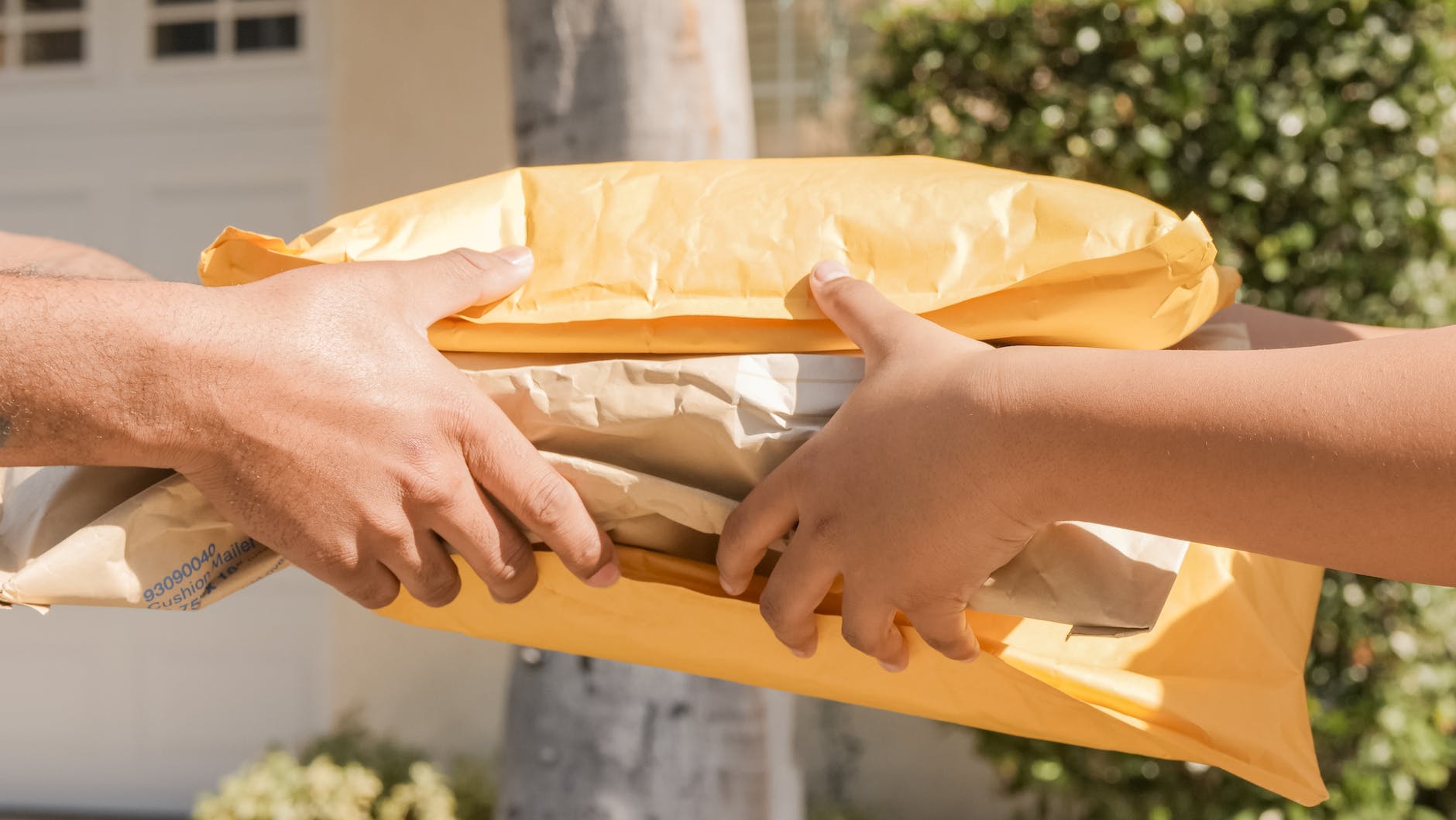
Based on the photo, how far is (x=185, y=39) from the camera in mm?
4203

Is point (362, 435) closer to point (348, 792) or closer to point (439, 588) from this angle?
point (439, 588)

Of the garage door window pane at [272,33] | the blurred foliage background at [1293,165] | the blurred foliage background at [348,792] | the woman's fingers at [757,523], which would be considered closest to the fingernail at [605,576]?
the woman's fingers at [757,523]

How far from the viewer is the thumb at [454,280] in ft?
3.35

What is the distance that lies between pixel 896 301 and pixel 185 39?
13.8 feet

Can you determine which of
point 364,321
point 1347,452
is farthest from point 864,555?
point 364,321

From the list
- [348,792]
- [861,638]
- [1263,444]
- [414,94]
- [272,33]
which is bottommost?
[348,792]

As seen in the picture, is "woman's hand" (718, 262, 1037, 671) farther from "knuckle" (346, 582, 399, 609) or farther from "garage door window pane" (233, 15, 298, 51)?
"garage door window pane" (233, 15, 298, 51)

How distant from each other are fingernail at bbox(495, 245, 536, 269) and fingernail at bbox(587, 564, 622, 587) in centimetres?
A: 32

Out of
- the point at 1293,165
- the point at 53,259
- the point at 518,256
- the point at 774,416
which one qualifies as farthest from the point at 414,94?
the point at 774,416

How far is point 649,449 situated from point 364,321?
30 cm

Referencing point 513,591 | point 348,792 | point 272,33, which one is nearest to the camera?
point 513,591

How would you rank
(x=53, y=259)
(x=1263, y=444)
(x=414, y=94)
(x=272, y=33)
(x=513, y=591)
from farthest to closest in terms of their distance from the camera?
(x=272, y=33), (x=414, y=94), (x=53, y=259), (x=513, y=591), (x=1263, y=444)

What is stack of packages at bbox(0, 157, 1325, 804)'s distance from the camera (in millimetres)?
975

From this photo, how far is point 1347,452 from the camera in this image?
0.75 m
